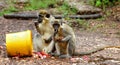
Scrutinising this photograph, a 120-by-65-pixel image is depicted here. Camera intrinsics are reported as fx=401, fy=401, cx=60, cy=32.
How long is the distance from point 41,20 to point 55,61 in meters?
1.12

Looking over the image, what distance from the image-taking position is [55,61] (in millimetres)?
8047

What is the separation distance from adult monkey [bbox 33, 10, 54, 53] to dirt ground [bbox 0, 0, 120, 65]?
0.72m

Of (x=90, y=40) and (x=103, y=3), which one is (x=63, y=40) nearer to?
(x=90, y=40)

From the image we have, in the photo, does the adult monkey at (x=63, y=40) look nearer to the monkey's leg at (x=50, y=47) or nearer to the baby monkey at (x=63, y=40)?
the baby monkey at (x=63, y=40)

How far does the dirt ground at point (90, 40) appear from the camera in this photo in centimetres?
799

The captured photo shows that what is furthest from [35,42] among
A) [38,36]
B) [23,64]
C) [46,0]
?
[46,0]

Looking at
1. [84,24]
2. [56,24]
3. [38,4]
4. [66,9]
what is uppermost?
[56,24]

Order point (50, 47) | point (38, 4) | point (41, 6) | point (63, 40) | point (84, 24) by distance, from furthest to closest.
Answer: point (38, 4) → point (41, 6) → point (84, 24) → point (50, 47) → point (63, 40)

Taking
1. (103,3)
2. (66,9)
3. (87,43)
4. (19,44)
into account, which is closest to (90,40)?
(87,43)

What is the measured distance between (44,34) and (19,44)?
1.13 metres

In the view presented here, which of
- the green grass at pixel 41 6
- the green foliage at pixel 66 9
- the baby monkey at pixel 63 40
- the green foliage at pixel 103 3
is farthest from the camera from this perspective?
the green foliage at pixel 103 3

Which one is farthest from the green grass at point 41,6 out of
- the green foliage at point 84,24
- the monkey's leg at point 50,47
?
the monkey's leg at point 50,47

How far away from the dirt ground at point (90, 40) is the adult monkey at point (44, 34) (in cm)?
72

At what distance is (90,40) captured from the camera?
1148 cm
